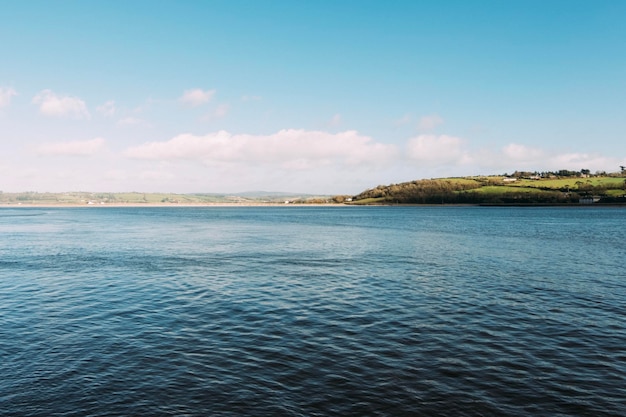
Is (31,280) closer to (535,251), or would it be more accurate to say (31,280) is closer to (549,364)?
(549,364)

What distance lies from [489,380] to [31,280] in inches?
1729

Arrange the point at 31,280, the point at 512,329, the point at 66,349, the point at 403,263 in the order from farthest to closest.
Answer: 1. the point at 403,263
2. the point at 31,280
3. the point at 512,329
4. the point at 66,349

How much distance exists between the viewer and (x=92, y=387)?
1853 centimetres

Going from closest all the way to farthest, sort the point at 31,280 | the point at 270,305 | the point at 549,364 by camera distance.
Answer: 1. the point at 549,364
2. the point at 270,305
3. the point at 31,280

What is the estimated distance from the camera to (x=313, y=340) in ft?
80.9

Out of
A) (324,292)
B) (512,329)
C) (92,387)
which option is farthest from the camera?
(324,292)

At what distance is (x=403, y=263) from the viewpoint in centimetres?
5547

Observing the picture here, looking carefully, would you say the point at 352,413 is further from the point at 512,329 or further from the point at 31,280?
the point at 31,280

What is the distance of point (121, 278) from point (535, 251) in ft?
194

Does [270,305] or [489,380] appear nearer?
[489,380]

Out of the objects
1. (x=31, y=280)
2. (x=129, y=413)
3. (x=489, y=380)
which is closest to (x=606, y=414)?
(x=489, y=380)

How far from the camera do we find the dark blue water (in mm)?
17312

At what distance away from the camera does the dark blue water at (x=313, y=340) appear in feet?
56.8

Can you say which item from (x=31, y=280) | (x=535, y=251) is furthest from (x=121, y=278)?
(x=535, y=251)
